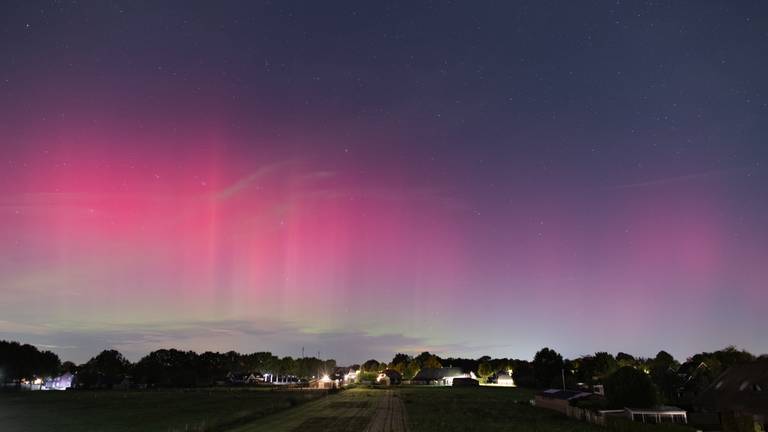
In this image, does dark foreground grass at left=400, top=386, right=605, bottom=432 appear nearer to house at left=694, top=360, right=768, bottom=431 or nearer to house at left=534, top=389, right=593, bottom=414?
house at left=534, top=389, right=593, bottom=414

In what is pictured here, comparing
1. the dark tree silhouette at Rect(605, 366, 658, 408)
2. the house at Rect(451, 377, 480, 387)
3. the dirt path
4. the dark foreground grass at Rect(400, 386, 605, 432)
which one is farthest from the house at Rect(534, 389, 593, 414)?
the house at Rect(451, 377, 480, 387)

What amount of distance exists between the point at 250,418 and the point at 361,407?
2155 cm

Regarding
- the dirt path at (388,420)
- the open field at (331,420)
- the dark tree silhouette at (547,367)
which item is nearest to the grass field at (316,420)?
the open field at (331,420)

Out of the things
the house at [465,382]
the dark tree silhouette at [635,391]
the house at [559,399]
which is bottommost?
the house at [465,382]

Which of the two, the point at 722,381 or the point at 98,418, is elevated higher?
the point at 722,381

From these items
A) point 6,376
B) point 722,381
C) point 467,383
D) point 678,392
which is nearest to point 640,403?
point 722,381

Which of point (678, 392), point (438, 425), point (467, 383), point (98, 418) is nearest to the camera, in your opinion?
point (438, 425)

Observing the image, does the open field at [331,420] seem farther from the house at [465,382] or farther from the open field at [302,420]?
the house at [465,382]

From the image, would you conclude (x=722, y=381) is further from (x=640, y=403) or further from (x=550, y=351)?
(x=550, y=351)

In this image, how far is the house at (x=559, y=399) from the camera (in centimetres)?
7788

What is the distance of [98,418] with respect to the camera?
236ft

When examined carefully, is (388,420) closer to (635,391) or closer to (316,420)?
(316,420)

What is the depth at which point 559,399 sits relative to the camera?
8062 cm

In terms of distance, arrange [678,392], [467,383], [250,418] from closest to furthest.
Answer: [250,418] → [678,392] → [467,383]
